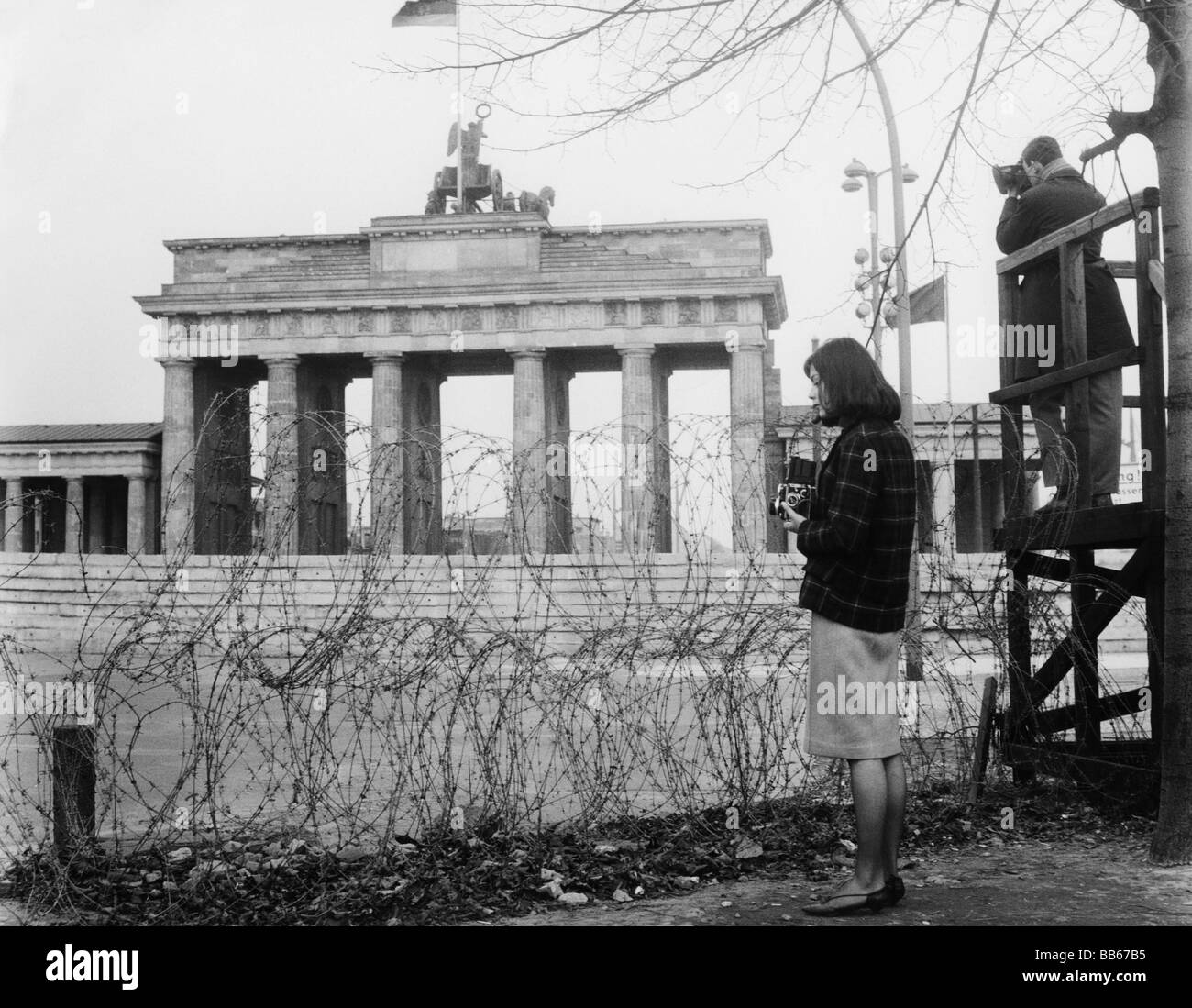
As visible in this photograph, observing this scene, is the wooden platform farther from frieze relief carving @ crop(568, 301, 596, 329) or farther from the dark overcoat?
frieze relief carving @ crop(568, 301, 596, 329)

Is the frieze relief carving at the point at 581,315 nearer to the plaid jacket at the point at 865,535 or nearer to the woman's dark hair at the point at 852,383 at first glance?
the woman's dark hair at the point at 852,383

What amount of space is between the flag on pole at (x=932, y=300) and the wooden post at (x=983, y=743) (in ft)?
7.68

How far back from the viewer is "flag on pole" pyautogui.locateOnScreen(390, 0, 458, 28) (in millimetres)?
6047

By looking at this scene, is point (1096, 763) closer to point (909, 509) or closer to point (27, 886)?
point (909, 509)

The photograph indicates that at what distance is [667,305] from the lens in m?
45.6

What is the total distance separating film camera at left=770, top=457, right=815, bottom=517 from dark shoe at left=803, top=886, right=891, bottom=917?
1301mm

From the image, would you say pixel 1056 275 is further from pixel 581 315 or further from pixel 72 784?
pixel 581 315

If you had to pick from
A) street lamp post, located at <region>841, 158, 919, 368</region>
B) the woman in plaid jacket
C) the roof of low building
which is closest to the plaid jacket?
the woman in plaid jacket

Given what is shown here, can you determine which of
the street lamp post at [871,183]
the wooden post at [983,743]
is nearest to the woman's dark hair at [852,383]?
the wooden post at [983,743]

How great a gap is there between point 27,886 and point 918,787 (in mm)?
4259

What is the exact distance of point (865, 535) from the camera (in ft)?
14.2
